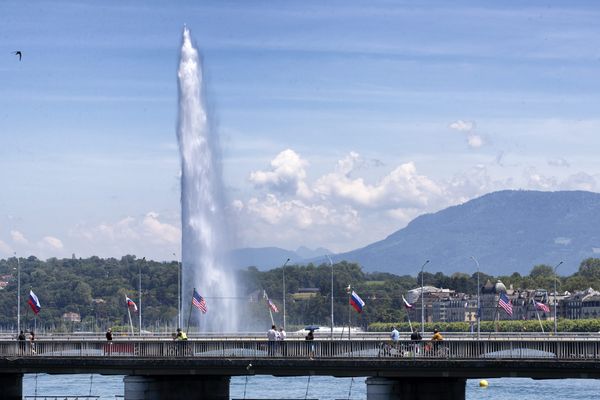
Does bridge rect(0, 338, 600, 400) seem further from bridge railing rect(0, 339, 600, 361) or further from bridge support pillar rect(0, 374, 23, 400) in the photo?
bridge support pillar rect(0, 374, 23, 400)

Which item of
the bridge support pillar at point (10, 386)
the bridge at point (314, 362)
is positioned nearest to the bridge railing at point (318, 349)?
the bridge at point (314, 362)

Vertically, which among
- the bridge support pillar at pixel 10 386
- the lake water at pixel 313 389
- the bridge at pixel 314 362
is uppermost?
the bridge at pixel 314 362

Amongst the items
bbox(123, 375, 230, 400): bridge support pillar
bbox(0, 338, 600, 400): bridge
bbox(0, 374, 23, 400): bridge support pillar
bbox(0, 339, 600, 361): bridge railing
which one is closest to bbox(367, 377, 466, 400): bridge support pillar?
bbox(0, 338, 600, 400): bridge

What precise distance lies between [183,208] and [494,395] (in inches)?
1180

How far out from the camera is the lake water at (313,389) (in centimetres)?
11169

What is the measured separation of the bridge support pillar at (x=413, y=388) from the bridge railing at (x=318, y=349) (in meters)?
1.16

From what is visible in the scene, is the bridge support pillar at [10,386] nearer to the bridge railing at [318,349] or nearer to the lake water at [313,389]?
the bridge railing at [318,349]

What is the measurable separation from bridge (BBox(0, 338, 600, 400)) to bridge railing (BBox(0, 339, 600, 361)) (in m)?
0.04

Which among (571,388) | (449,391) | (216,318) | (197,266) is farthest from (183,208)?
(449,391)

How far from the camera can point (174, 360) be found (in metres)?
60.8

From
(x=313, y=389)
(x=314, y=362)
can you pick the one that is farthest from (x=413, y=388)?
(x=313, y=389)

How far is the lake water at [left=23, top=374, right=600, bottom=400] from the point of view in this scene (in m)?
112

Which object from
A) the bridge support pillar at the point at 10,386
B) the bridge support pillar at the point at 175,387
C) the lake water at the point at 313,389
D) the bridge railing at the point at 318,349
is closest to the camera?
the bridge railing at the point at 318,349

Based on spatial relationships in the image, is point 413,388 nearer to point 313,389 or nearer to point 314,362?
point 314,362
